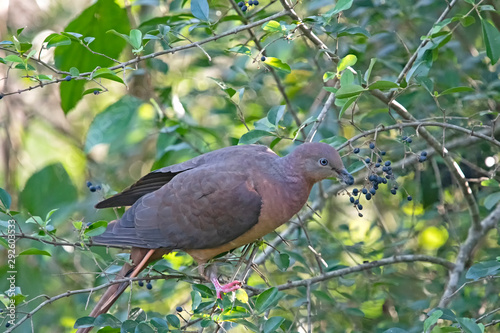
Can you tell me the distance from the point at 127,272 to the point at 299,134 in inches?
55.4

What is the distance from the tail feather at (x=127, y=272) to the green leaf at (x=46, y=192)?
2.49ft

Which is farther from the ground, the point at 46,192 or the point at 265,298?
the point at 265,298

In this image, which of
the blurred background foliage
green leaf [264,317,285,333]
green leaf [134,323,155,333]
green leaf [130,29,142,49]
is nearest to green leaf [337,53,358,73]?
the blurred background foliage

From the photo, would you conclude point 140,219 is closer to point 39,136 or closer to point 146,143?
point 146,143

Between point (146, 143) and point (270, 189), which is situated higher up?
point (270, 189)

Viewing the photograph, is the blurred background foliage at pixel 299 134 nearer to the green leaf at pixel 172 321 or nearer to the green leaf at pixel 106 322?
the green leaf at pixel 106 322

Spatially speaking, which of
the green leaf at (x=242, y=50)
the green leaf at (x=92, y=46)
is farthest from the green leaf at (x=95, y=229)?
the green leaf at (x=92, y=46)

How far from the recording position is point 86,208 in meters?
4.25

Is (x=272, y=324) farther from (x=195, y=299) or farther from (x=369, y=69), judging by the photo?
(x=369, y=69)

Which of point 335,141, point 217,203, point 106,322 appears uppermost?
point 335,141

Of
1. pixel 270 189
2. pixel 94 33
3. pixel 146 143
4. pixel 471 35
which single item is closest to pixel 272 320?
pixel 270 189

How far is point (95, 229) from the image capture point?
104 inches

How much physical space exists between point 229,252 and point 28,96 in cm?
338

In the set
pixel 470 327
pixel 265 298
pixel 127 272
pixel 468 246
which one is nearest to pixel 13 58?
pixel 127 272
